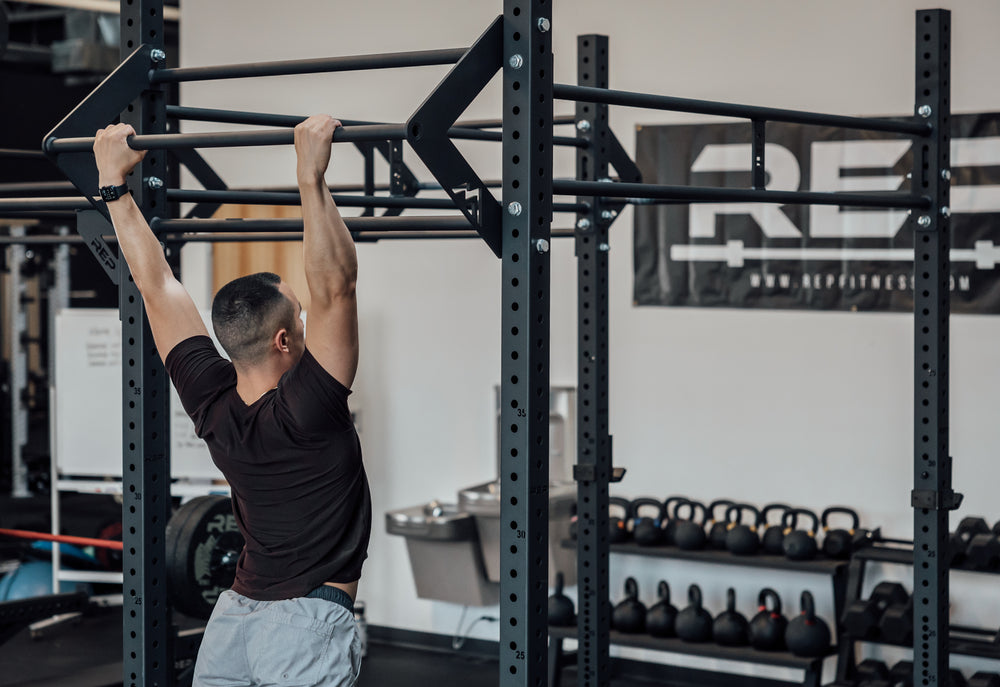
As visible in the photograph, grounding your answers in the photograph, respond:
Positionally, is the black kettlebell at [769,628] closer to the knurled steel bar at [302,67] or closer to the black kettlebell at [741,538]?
the black kettlebell at [741,538]

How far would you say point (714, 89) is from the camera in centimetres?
539

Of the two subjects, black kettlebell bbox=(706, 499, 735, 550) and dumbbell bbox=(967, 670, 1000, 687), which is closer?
dumbbell bbox=(967, 670, 1000, 687)

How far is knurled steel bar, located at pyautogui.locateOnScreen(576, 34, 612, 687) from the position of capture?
352cm

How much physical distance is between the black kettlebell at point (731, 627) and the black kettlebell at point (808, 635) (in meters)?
0.19

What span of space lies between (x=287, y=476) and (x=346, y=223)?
0.49 metres

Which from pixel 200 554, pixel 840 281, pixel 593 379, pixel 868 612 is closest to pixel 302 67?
pixel 593 379

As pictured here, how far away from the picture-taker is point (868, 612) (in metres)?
4.61

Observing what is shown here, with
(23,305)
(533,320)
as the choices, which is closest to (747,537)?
(533,320)

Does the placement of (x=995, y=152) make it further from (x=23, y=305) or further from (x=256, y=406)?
(x=23, y=305)

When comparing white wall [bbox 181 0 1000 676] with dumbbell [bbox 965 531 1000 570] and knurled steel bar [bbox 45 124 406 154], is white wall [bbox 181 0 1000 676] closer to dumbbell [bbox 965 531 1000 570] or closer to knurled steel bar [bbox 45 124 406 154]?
dumbbell [bbox 965 531 1000 570]

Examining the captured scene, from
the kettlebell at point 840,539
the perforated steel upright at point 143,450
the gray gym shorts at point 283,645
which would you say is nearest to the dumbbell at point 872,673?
the kettlebell at point 840,539

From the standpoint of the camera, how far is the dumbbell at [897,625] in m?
4.54

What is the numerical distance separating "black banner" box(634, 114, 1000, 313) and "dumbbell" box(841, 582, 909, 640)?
116cm

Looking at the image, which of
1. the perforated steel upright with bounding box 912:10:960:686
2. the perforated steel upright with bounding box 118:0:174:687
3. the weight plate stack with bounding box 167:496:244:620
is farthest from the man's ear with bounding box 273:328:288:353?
the weight plate stack with bounding box 167:496:244:620
